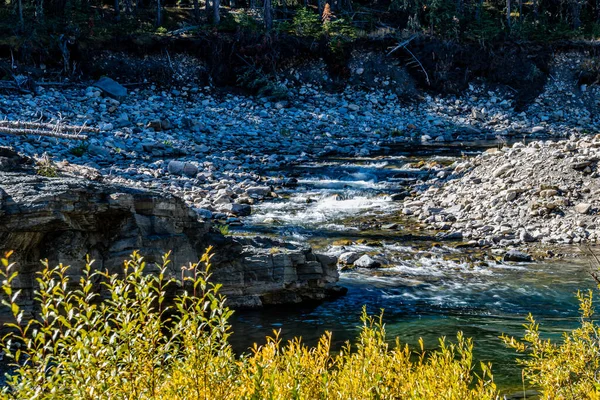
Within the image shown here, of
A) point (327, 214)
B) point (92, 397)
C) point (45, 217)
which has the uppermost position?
point (92, 397)

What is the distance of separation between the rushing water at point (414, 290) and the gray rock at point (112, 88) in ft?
47.2

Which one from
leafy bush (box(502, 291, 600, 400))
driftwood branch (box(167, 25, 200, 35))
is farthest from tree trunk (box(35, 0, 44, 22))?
leafy bush (box(502, 291, 600, 400))

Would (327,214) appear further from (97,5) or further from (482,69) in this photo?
(97,5)

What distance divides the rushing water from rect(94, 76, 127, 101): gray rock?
14.4 m

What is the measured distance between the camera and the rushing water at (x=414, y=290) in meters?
8.45

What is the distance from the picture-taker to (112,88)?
1146 inches

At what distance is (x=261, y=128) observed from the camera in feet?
89.8

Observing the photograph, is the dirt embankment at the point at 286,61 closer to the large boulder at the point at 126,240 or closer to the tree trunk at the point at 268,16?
the tree trunk at the point at 268,16

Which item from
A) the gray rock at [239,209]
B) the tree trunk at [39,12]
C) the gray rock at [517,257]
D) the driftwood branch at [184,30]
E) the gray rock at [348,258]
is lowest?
the gray rock at [239,209]

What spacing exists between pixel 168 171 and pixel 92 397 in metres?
16.6

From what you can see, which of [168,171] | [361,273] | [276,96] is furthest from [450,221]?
[276,96]

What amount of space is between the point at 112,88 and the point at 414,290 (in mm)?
22402

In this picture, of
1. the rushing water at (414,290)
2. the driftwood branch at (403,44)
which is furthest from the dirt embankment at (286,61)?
the rushing water at (414,290)

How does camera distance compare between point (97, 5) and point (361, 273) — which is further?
point (97, 5)
